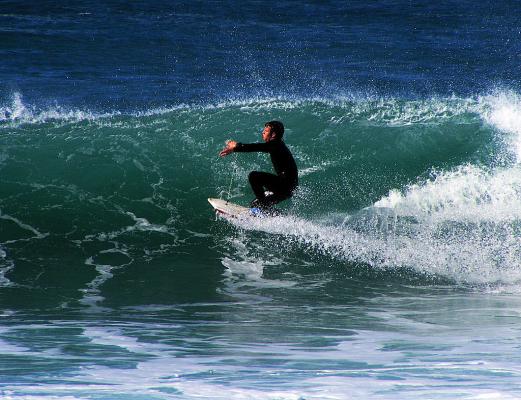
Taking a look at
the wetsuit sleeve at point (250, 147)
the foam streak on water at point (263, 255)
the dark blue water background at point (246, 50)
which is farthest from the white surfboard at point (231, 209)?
the dark blue water background at point (246, 50)

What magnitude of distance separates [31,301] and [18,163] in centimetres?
606

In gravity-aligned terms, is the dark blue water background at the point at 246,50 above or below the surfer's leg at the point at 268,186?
above

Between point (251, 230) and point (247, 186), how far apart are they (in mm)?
1868

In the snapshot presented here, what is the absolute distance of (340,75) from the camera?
23.7 m

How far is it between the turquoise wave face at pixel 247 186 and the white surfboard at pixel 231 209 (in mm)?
305

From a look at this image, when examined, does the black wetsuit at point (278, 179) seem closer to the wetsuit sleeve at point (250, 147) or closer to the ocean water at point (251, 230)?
the wetsuit sleeve at point (250, 147)

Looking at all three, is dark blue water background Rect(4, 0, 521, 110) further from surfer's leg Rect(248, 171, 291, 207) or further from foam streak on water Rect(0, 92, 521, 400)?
surfer's leg Rect(248, 171, 291, 207)

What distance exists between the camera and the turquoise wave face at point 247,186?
11.4 m

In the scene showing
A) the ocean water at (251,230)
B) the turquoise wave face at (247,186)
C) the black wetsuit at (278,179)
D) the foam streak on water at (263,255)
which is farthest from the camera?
the turquoise wave face at (247,186)

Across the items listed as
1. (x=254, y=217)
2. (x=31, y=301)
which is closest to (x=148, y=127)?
(x=254, y=217)

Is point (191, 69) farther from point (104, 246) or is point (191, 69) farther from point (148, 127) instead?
point (104, 246)

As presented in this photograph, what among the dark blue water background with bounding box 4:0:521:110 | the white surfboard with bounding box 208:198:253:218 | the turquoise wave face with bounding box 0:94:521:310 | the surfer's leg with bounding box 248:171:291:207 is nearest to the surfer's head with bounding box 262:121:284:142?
the surfer's leg with bounding box 248:171:291:207

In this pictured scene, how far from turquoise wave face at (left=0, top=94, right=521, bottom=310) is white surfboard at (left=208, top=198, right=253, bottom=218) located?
305 mm

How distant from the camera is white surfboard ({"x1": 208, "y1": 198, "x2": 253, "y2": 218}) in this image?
11836 mm
